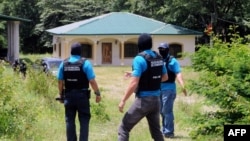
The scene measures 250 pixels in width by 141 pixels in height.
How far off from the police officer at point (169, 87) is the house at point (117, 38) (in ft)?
107

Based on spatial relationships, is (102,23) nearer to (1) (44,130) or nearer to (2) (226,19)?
(2) (226,19)

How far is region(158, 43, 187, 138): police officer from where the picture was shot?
9.24 metres

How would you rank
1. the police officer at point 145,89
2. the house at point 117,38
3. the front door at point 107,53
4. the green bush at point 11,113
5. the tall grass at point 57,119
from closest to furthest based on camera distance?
the police officer at point 145,89, the green bush at point 11,113, the tall grass at point 57,119, the house at point 117,38, the front door at point 107,53

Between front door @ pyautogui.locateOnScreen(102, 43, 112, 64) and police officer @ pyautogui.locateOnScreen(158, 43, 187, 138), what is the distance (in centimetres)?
3477

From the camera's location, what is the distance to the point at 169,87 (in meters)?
9.44

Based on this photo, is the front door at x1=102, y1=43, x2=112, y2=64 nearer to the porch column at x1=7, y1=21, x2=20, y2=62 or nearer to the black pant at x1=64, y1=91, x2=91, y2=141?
the porch column at x1=7, y1=21, x2=20, y2=62

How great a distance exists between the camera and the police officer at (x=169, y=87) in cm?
924

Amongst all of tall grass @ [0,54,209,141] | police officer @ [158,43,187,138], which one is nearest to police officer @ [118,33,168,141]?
tall grass @ [0,54,209,141]

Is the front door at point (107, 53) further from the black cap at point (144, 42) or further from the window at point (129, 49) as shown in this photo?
the black cap at point (144, 42)

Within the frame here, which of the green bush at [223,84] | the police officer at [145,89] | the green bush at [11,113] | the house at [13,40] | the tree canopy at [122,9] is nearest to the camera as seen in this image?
the police officer at [145,89]

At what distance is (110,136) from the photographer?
981cm

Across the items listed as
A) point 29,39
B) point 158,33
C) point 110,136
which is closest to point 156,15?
point 158,33
